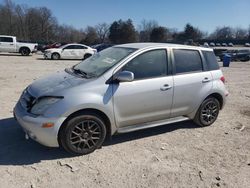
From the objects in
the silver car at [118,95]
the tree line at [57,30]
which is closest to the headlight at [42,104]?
the silver car at [118,95]

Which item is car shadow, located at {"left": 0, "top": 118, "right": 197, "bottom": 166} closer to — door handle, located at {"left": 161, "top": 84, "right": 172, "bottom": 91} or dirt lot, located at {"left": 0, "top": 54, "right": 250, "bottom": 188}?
dirt lot, located at {"left": 0, "top": 54, "right": 250, "bottom": 188}

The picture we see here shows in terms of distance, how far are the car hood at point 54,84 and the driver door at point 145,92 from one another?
675 mm

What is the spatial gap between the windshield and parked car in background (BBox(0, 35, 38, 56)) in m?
22.9

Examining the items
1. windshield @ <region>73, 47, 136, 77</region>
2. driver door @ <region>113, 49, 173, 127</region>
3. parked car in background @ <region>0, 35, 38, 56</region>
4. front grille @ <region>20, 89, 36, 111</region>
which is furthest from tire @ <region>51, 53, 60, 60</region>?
driver door @ <region>113, 49, 173, 127</region>

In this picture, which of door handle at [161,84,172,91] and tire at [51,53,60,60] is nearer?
door handle at [161,84,172,91]

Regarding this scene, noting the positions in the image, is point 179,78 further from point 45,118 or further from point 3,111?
point 3,111

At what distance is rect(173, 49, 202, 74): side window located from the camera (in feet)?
16.4

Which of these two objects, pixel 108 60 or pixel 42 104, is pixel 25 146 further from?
pixel 108 60

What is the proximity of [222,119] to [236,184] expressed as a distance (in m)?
2.84

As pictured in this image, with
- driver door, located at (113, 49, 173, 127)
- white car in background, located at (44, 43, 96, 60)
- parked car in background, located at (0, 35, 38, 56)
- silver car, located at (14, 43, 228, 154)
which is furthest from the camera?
parked car in background, located at (0, 35, 38, 56)

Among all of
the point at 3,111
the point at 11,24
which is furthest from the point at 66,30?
the point at 3,111

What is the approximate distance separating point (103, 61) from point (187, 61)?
1.66 m

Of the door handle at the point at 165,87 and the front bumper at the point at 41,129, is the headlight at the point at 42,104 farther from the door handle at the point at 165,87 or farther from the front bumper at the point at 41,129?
the door handle at the point at 165,87

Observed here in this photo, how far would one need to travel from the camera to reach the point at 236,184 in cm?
354
